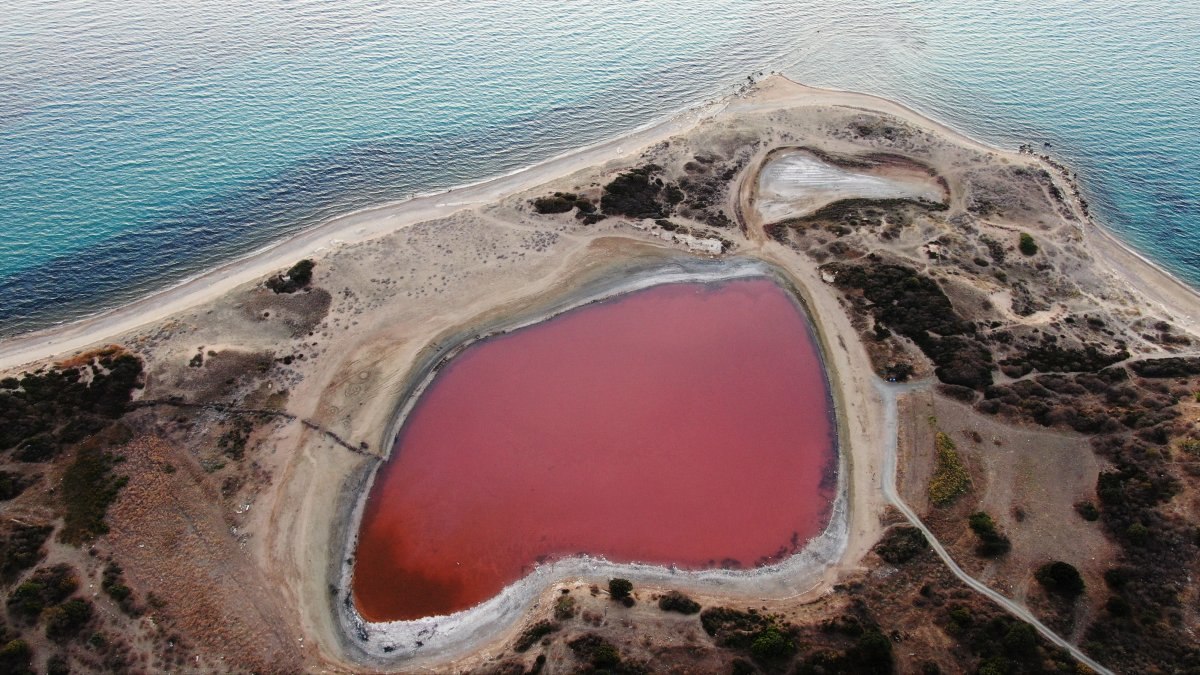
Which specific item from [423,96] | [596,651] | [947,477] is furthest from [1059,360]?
[423,96]

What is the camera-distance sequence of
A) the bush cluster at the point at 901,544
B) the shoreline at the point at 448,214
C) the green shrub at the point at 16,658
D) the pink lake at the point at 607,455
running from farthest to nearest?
the shoreline at the point at 448,214, the pink lake at the point at 607,455, the bush cluster at the point at 901,544, the green shrub at the point at 16,658

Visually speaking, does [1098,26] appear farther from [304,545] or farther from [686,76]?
[304,545]

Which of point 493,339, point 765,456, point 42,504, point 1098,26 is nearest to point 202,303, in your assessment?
point 42,504

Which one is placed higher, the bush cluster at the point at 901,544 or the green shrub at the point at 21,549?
the green shrub at the point at 21,549

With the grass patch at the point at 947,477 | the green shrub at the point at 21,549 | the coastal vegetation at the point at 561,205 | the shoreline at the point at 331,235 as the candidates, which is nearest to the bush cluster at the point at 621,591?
the grass patch at the point at 947,477

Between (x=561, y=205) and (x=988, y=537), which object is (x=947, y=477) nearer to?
(x=988, y=537)

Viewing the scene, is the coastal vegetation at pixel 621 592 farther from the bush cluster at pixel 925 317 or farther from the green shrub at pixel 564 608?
the bush cluster at pixel 925 317

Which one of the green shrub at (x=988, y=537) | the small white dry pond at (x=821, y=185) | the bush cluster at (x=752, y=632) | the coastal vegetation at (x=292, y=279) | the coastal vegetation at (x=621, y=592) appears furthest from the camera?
the small white dry pond at (x=821, y=185)
